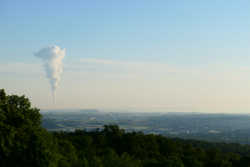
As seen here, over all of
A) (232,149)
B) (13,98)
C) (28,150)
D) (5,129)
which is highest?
(13,98)

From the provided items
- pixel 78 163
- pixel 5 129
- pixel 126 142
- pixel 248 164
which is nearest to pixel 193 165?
pixel 248 164

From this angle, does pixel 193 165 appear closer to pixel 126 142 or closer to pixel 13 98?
pixel 126 142

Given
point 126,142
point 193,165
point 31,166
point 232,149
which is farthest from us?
point 232,149

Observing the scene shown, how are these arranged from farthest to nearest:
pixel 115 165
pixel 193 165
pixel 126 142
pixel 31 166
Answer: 1. pixel 126 142
2. pixel 193 165
3. pixel 115 165
4. pixel 31 166

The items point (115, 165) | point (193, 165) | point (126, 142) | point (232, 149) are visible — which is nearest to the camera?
point (115, 165)

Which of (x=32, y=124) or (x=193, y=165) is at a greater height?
(x=32, y=124)

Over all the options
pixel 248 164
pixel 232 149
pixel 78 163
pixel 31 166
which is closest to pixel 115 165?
pixel 78 163

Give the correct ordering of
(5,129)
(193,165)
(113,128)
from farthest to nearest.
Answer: (113,128) < (193,165) < (5,129)

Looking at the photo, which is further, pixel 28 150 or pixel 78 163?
pixel 78 163

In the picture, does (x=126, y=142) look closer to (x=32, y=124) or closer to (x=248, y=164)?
(x=248, y=164)
